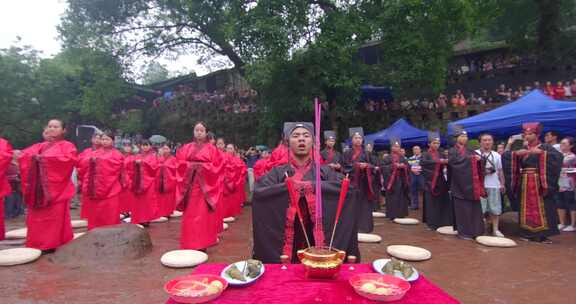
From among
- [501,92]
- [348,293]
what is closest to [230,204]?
[348,293]

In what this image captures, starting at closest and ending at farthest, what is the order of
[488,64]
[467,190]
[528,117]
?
[467,190] → [528,117] → [488,64]

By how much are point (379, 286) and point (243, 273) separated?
776 mm

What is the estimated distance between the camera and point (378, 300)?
1797 mm

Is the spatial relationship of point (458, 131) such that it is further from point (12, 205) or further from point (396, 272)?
point (12, 205)

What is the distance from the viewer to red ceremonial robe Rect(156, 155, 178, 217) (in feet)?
28.9

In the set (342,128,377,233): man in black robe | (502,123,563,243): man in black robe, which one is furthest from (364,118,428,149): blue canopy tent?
(502,123,563,243): man in black robe

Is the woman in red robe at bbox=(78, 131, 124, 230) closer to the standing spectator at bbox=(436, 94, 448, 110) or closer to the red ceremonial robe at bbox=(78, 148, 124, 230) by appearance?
the red ceremonial robe at bbox=(78, 148, 124, 230)

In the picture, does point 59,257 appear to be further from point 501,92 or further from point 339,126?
point 501,92

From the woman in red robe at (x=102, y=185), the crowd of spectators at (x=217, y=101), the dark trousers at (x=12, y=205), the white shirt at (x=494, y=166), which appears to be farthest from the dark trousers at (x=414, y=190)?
the crowd of spectators at (x=217, y=101)

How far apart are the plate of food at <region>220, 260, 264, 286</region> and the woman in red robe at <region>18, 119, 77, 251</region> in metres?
4.86

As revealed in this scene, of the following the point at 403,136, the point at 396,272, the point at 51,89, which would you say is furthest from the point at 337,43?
the point at 51,89

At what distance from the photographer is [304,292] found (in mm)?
1884

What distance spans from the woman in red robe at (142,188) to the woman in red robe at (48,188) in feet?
7.49

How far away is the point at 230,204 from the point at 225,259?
415cm
